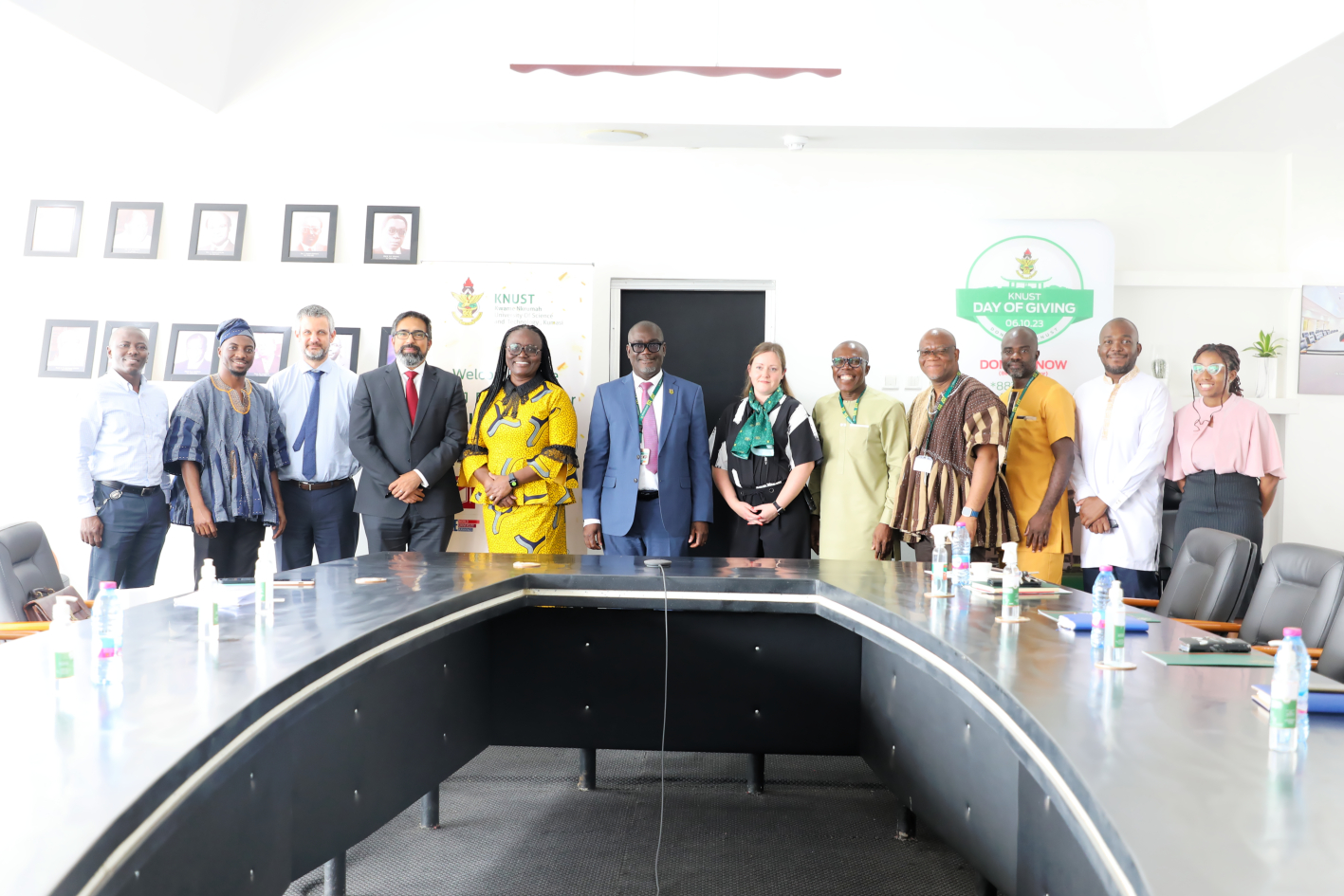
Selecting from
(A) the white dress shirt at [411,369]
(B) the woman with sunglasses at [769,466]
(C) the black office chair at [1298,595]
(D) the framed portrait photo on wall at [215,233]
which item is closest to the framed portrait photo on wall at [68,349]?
(D) the framed portrait photo on wall at [215,233]

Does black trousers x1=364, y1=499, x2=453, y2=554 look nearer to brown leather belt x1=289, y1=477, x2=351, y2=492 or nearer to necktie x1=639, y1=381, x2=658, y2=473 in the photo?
brown leather belt x1=289, y1=477, x2=351, y2=492

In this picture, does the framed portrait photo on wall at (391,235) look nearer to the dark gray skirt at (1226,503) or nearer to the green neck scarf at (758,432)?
the green neck scarf at (758,432)

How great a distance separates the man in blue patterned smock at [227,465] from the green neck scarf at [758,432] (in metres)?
2.35

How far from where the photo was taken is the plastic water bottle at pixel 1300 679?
1.50 m

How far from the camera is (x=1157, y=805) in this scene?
4.04ft

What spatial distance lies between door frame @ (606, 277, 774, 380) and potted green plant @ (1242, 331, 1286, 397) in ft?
9.48

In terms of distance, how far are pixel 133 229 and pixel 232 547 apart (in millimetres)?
2333

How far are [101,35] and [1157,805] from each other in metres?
5.34

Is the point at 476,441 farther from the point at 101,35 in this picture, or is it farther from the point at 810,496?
the point at 101,35

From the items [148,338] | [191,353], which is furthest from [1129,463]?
[148,338]

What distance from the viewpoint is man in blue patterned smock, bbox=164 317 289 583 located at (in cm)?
449

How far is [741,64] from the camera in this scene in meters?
5.02

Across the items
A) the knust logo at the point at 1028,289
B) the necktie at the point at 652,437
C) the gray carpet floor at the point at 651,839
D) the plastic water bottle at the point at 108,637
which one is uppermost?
the knust logo at the point at 1028,289

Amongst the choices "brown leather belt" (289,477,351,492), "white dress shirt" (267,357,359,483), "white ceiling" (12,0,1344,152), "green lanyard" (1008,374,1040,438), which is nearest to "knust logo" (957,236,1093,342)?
"white ceiling" (12,0,1344,152)
